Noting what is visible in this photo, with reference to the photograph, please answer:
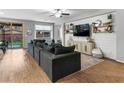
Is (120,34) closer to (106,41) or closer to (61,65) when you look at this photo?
(106,41)

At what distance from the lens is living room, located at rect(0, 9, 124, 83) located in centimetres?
292

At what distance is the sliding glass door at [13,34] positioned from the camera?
333 inches

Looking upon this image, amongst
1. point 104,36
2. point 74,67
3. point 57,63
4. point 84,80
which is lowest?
point 84,80

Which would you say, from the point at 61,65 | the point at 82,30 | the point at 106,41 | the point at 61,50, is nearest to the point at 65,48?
the point at 61,50

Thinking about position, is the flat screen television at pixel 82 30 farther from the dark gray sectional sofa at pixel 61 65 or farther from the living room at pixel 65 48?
the dark gray sectional sofa at pixel 61 65

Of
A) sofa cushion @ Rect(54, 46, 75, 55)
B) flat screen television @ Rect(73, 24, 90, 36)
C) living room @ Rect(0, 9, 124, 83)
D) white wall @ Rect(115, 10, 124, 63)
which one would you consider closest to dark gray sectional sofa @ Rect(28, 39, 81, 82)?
living room @ Rect(0, 9, 124, 83)

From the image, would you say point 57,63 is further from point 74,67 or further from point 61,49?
point 74,67

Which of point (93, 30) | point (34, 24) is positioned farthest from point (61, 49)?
point (34, 24)

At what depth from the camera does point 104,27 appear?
17.5ft

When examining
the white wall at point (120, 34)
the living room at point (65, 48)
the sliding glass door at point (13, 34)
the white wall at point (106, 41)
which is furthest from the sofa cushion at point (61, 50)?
the sliding glass door at point (13, 34)

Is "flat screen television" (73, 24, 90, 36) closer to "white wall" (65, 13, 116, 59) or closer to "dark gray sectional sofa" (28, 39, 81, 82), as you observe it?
"white wall" (65, 13, 116, 59)

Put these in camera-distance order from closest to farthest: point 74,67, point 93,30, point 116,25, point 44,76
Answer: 1. point 44,76
2. point 74,67
3. point 116,25
4. point 93,30
